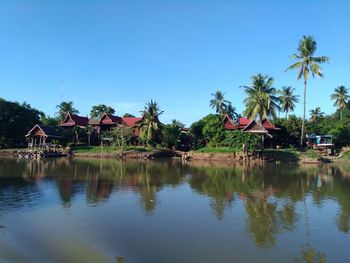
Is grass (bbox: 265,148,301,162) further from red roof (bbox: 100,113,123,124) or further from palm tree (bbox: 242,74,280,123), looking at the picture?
red roof (bbox: 100,113,123,124)

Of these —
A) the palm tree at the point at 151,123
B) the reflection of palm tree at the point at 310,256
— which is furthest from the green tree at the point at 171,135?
the reflection of palm tree at the point at 310,256

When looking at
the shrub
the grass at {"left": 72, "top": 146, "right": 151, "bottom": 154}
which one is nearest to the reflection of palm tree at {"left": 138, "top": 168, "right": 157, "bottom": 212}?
the shrub

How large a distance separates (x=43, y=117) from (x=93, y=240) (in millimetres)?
71351

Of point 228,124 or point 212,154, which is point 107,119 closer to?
point 228,124

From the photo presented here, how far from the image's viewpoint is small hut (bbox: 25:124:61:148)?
5762 centimetres

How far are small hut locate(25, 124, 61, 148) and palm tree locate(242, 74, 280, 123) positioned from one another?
102 ft

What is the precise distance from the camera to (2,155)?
5728cm

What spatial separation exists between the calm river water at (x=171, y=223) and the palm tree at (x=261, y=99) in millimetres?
28504

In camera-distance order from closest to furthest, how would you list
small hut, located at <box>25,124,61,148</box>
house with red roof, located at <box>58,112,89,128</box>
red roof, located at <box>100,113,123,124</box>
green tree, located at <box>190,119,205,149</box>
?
small hut, located at <box>25,124,61,148</box>
green tree, located at <box>190,119,205,149</box>
red roof, located at <box>100,113,123,124</box>
house with red roof, located at <box>58,112,89,128</box>

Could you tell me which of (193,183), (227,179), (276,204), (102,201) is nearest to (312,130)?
(227,179)

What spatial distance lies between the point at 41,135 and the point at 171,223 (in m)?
48.3

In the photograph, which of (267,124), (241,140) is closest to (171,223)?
(241,140)

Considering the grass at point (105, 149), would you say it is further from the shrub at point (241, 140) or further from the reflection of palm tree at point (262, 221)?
the reflection of palm tree at point (262, 221)

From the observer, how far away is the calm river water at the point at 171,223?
10.7m
